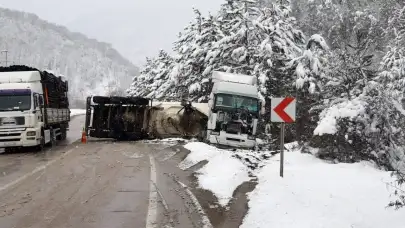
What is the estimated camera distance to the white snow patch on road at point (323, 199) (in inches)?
298

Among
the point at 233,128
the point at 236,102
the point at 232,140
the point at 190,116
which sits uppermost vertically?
the point at 236,102

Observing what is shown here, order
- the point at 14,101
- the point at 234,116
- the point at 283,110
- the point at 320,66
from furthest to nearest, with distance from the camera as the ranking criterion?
the point at 320,66 < the point at 234,116 < the point at 14,101 < the point at 283,110

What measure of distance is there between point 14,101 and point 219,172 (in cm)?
1040

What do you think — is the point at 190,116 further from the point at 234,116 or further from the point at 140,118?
the point at 234,116

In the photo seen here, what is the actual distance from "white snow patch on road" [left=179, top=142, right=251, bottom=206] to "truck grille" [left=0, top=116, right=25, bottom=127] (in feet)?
23.6

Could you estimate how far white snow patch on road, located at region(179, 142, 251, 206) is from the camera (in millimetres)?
10672

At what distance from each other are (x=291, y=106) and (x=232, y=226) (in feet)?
14.2

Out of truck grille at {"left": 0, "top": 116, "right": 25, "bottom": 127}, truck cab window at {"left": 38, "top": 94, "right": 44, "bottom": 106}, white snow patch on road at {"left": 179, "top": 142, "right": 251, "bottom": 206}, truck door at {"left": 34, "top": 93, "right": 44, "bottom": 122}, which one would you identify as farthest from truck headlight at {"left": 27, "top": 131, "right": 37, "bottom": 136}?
white snow patch on road at {"left": 179, "top": 142, "right": 251, "bottom": 206}

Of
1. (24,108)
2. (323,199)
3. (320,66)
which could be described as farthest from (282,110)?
(320,66)

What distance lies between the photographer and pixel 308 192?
9.47 m

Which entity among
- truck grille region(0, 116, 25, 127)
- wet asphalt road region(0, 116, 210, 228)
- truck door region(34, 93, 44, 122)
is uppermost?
truck door region(34, 93, 44, 122)

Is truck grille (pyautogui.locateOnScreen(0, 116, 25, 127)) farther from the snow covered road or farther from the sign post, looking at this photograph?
the sign post

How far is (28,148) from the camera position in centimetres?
2125

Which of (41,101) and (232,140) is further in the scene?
(232,140)
